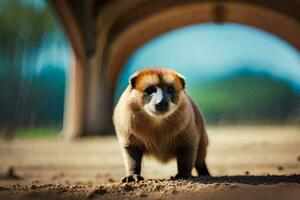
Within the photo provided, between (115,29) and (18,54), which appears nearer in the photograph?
(18,54)

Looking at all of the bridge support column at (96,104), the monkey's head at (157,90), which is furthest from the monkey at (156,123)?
the bridge support column at (96,104)

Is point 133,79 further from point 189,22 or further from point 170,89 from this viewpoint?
point 189,22

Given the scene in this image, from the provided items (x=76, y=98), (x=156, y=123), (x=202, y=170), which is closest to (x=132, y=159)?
(x=156, y=123)

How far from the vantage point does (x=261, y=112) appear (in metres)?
41.5

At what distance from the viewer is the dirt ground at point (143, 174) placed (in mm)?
4863

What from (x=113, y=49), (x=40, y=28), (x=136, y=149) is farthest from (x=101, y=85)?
(x=136, y=149)

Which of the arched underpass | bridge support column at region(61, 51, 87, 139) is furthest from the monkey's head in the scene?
bridge support column at region(61, 51, 87, 139)

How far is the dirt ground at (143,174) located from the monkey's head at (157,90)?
0.70 metres

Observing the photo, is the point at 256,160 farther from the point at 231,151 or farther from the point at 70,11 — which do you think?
the point at 70,11

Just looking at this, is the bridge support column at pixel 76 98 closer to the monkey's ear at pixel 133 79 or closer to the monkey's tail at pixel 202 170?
the monkey's tail at pixel 202 170

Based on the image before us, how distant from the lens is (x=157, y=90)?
5855 millimetres

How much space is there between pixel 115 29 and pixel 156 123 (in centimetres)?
1593

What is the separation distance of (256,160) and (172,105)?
17.9 ft

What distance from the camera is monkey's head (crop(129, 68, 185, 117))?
5.75 m
